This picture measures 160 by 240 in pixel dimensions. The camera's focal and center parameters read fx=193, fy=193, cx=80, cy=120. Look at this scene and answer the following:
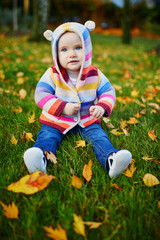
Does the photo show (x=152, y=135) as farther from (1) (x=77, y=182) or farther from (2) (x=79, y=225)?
(2) (x=79, y=225)

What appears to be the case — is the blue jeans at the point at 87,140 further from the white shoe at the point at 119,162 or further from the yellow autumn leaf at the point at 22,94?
the yellow autumn leaf at the point at 22,94

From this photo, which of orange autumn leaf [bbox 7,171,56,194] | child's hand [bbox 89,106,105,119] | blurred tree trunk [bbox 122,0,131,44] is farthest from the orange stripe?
blurred tree trunk [bbox 122,0,131,44]

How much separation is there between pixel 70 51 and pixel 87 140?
0.71 metres

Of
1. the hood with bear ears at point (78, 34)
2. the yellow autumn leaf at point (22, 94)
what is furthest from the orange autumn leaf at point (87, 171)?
the yellow autumn leaf at point (22, 94)

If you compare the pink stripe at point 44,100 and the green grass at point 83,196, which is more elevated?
the pink stripe at point 44,100

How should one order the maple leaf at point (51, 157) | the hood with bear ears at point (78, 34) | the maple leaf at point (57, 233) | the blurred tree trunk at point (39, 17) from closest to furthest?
the maple leaf at point (57, 233), the maple leaf at point (51, 157), the hood with bear ears at point (78, 34), the blurred tree trunk at point (39, 17)

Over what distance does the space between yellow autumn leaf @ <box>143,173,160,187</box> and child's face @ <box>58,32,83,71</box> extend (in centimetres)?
95

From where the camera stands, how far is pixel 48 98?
1.53 m

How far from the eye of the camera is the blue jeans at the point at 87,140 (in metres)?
1.36

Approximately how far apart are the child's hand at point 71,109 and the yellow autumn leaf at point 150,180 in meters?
0.68

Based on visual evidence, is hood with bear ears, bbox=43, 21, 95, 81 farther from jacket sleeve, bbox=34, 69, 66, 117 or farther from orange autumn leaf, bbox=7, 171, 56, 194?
orange autumn leaf, bbox=7, 171, 56, 194

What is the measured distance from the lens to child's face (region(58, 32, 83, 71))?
1.46m

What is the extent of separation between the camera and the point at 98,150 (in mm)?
1404

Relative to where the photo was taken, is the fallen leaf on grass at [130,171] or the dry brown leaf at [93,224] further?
the fallen leaf on grass at [130,171]
